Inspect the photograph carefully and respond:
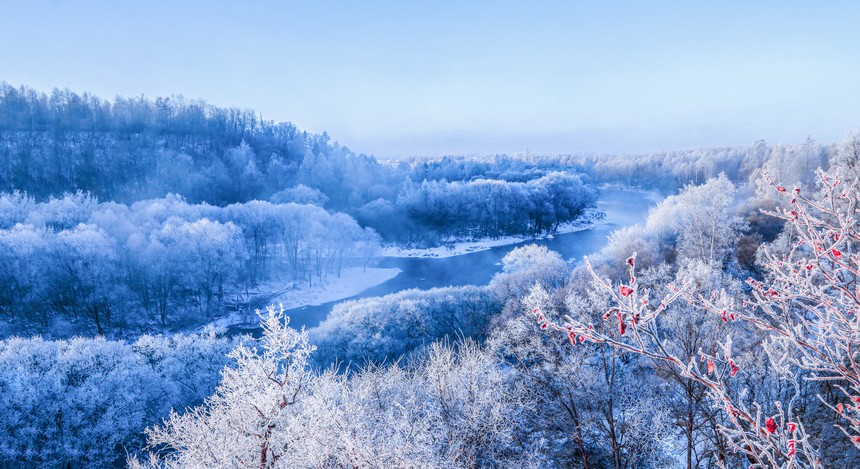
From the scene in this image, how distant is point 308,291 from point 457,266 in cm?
1629

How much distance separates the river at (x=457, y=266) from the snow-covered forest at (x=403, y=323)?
9.41 ft

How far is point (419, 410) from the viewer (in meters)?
12.3

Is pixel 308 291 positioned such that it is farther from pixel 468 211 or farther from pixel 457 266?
pixel 468 211

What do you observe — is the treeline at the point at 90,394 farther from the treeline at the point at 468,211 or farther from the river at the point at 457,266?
the treeline at the point at 468,211

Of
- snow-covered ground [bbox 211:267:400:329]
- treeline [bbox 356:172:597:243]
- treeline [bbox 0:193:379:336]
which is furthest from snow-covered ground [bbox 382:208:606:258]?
treeline [bbox 0:193:379:336]

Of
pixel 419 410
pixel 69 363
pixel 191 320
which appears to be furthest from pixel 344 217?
pixel 419 410

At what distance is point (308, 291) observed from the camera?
39.5m

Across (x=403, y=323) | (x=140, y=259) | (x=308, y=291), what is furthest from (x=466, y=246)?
(x=140, y=259)

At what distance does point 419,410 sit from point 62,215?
41.1 meters

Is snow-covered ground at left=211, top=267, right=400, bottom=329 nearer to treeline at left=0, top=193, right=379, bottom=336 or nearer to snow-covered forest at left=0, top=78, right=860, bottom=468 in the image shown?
snow-covered forest at left=0, top=78, right=860, bottom=468

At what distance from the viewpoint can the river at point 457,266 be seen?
35.1 meters

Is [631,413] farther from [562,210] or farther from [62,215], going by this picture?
[562,210]

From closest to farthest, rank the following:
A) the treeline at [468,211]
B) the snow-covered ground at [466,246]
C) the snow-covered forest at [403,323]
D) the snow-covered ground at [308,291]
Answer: the snow-covered forest at [403,323]
the snow-covered ground at [308,291]
the snow-covered ground at [466,246]
the treeline at [468,211]

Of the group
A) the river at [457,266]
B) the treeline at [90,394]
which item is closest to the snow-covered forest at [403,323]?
the treeline at [90,394]
